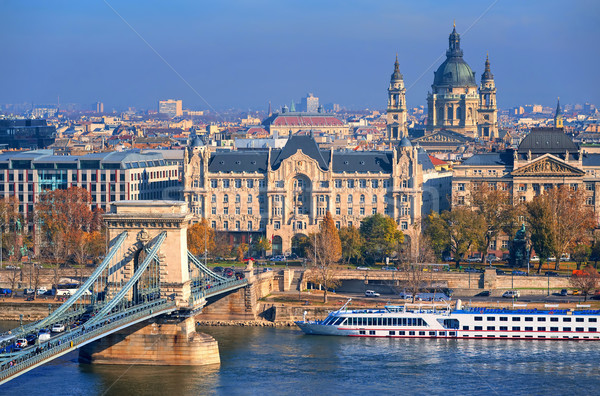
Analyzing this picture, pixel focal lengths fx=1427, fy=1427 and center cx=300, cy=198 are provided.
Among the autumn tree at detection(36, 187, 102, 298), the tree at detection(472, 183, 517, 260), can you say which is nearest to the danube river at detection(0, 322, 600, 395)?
the tree at detection(472, 183, 517, 260)

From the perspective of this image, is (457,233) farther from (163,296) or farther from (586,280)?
(163,296)

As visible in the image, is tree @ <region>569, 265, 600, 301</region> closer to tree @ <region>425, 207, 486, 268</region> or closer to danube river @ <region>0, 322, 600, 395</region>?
danube river @ <region>0, 322, 600, 395</region>

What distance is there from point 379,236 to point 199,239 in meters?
14.0

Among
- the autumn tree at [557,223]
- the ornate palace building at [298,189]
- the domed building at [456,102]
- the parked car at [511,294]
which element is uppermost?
the domed building at [456,102]

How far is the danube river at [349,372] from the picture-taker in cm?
6756

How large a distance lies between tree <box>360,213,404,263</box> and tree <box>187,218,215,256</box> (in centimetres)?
1171

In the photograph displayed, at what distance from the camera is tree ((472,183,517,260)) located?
110 m

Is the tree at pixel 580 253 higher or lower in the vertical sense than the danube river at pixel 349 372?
higher

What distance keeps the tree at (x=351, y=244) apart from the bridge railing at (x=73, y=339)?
36.1 m

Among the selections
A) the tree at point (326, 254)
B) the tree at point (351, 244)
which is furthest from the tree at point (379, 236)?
the tree at point (326, 254)

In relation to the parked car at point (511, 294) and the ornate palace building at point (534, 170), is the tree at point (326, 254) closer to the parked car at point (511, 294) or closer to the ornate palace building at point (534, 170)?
the parked car at point (511, 294)

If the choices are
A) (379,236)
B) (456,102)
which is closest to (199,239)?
(379,236)

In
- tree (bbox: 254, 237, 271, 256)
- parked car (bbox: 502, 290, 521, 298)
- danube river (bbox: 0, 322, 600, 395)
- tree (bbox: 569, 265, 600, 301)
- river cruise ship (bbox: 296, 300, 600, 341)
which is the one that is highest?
tree (bbox: 254, 237, 271, 256)

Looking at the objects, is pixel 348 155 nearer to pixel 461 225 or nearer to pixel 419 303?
pixel 461 225
